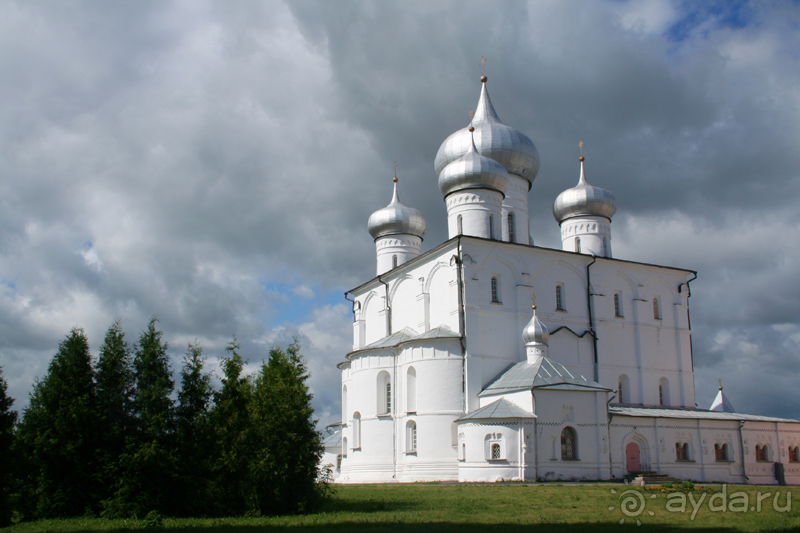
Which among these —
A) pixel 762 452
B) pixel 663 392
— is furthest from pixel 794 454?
pixel 663 392

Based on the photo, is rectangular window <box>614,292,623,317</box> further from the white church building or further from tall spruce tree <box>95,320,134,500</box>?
tall spruce tree <box>95,320,134,500</box>

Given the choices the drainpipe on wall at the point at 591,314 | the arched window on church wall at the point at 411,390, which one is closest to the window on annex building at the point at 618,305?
the drainpipe on wall at the point at 591,314

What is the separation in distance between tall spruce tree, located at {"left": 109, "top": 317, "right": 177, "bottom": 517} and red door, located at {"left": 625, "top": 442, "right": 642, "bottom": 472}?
57.6 feet

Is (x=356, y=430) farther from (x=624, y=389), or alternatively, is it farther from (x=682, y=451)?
(x=682, y=451)

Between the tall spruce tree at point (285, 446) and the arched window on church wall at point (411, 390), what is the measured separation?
12.5m

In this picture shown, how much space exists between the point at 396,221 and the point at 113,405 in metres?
22.4

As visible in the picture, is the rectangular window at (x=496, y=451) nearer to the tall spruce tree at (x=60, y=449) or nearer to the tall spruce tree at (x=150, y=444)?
the tall spruce tree at (x=150, y=444)

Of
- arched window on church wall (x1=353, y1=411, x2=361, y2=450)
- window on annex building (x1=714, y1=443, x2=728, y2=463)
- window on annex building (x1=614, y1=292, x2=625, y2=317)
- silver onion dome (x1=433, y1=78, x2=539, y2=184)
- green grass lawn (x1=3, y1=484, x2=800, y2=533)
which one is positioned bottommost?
green grass lawn (x1=3, y1=484, x2=800, y2=533)

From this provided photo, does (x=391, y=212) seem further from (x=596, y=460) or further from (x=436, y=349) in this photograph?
(x=596, y=460)

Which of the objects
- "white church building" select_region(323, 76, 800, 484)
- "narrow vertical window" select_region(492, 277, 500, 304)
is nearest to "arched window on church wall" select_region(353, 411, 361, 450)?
"white church building" select_region(323, 76, 800, 484)

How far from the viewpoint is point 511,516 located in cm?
1291

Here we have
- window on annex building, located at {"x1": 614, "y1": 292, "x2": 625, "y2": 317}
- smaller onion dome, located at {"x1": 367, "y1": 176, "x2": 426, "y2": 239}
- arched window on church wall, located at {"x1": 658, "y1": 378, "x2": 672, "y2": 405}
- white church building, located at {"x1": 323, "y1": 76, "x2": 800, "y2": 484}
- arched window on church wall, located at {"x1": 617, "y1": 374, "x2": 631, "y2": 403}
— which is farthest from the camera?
smaller onion dome, located at {"x1": 367, "y1": 176, "x2": 426, "y2": 239}

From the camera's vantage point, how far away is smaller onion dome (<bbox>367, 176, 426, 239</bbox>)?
3512 centimetres

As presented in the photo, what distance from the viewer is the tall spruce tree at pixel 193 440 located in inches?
541
